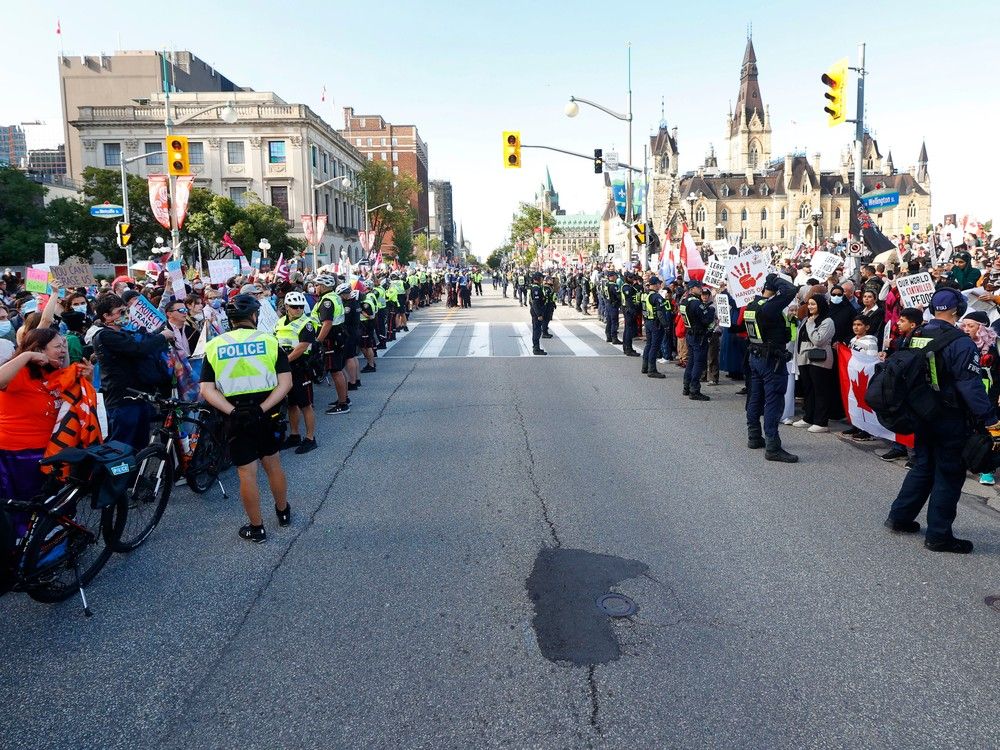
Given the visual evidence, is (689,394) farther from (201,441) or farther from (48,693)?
(48,693)

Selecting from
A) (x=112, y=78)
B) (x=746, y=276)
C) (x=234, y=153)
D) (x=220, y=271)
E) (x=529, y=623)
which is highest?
(x=112, y=78)

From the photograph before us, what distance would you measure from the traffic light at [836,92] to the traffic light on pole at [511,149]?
10.2 m

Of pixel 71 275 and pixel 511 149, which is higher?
pixel 511 149

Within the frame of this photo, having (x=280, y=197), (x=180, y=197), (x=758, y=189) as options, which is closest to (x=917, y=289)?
(x=180, y=197)

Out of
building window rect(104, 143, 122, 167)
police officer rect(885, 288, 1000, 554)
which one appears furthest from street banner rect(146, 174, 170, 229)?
building window rect(104, 143, 122, 167)

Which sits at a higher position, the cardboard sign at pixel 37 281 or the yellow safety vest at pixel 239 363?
the cardboard sign at pixel 37 281

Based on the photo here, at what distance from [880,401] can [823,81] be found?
10489 millimetres

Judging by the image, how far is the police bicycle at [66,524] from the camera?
4145 millimetres

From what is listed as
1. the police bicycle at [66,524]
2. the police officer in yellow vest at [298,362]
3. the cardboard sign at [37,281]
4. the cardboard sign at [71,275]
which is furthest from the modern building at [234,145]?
the police bicycle at [66,524]

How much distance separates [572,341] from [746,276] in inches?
424

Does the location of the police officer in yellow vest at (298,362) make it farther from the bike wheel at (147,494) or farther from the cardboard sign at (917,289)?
the cardboard sign at (917,289)

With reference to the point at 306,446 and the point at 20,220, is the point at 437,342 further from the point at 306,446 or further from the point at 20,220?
the point at 20,220

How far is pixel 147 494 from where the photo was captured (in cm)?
561

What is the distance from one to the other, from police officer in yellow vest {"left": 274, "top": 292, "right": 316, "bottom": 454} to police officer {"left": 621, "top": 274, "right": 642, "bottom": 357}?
9.01 m
